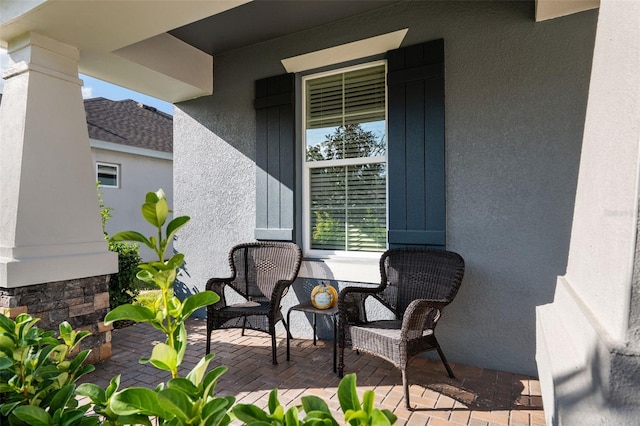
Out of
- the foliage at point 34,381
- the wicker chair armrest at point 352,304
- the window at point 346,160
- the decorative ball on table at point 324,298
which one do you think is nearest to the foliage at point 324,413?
the foliage at point 34,381

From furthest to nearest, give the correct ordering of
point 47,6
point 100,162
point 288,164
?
point 100,162, point 288,164, point 47,6

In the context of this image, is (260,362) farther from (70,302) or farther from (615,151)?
(615,151)

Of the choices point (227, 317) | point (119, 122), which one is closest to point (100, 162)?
point (119, 122)

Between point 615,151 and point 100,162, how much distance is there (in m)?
10.5

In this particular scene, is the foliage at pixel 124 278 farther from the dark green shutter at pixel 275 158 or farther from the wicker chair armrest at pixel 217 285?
the dark green shutter at pixel 275 158

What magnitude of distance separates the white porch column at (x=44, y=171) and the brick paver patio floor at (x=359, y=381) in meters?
0.98

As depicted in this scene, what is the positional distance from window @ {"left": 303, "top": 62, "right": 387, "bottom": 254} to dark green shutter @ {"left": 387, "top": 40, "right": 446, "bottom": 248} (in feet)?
0.62

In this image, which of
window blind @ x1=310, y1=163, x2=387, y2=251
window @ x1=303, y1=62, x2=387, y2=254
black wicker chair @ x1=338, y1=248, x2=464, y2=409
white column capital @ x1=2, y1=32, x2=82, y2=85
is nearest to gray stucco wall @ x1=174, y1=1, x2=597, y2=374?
black wicker chair @ x1=338, y1=248, x2=464, y2=409

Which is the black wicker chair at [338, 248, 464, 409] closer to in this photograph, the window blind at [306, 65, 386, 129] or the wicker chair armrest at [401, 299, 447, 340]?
the wicker chair armrest at [401, 299, 447, 340]

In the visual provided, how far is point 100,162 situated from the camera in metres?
9.19

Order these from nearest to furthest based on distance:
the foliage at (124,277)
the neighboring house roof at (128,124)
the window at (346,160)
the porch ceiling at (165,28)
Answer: the porch ceiling at (165,28), the window at (346,160), the foliage at (124,277), the neighboring house roof at (128,124)

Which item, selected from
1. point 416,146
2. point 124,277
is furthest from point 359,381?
point 124,277

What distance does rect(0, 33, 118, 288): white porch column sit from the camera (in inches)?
106

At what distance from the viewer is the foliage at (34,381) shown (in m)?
0.73
